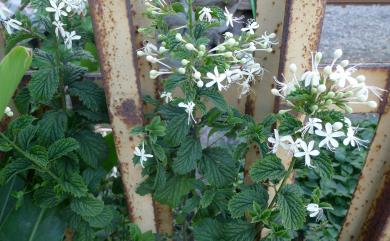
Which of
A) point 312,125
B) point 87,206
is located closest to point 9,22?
point 87,206

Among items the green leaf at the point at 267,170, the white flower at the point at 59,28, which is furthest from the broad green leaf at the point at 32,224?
the green leaf at the point at 267,170

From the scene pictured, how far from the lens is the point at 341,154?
6.42ft

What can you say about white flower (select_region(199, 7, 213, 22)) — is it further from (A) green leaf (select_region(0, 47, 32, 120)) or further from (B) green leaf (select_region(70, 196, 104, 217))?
(B) green leaf (select_region(70, 196, 104, 217))

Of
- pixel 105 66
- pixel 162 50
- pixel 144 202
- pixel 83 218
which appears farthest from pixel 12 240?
pixel 162 50

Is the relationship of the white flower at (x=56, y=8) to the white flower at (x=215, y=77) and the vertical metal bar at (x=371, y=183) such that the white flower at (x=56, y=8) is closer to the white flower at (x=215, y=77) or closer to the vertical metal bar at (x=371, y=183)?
the white flower at (x=215, y=77)

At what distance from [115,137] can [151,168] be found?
0.40 feet

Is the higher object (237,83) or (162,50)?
(162,50)

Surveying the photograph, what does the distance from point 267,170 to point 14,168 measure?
57 centimetres

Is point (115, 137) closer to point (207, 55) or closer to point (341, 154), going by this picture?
point (207, 55)

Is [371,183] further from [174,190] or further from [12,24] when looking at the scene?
[12,24]

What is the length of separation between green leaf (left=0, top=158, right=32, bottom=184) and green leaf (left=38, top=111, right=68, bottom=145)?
64mm

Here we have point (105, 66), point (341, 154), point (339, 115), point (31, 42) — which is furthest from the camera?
point (341, 154)

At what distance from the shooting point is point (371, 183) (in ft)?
4.02

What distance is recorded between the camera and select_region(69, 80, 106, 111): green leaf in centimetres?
106
